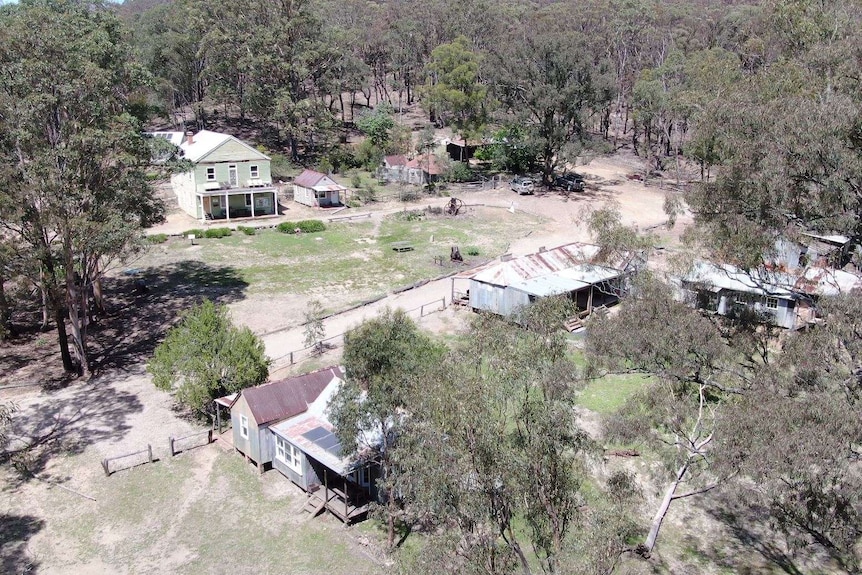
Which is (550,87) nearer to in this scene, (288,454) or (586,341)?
(586,341)

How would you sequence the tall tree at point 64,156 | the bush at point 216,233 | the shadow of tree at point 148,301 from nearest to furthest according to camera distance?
the tall tree at point 64,156 < the shadow of tree at point 148,301 < the bush at point 216,233

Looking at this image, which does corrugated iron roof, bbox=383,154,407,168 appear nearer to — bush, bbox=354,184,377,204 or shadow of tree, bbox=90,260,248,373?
bush, bbox=354,184,377,204

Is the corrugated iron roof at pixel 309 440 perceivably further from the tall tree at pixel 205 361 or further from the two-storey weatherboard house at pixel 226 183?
the two-storey weatherboard house at pixel 226 183

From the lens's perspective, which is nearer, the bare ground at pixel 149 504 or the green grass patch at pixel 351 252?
the bare ground at pixel 149 504

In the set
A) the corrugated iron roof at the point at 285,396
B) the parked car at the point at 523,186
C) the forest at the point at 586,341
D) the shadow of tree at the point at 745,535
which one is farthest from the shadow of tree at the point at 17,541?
the parked car at the point at 523,186

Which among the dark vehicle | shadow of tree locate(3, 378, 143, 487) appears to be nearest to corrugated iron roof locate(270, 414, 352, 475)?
shadow of tree locate(3, 378, 143, 487)

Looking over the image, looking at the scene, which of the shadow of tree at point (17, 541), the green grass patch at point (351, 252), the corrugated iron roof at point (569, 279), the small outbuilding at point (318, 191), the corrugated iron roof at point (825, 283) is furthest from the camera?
the small outbuilding at point (318, 191)
